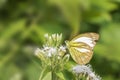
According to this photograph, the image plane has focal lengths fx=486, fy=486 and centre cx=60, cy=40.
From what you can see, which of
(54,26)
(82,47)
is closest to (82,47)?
(82,47)

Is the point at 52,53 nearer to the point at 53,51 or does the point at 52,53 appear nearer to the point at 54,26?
the point at 53,51

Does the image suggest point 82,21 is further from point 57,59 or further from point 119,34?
point 57,59

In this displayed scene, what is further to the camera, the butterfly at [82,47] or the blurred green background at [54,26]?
the blurred green background at [54,26]

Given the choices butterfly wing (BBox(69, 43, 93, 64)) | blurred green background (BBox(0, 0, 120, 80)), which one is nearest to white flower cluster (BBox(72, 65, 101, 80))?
butterfly wing (BBox(69, 43, 93, 64))

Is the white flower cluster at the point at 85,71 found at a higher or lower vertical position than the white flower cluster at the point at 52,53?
lower

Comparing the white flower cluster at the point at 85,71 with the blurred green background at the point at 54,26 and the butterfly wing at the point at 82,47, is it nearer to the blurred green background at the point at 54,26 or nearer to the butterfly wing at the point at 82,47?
the butterfly wing at the point at 82,47

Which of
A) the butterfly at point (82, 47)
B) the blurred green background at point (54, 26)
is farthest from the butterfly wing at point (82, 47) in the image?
the blurred green background at point (54, 26)
